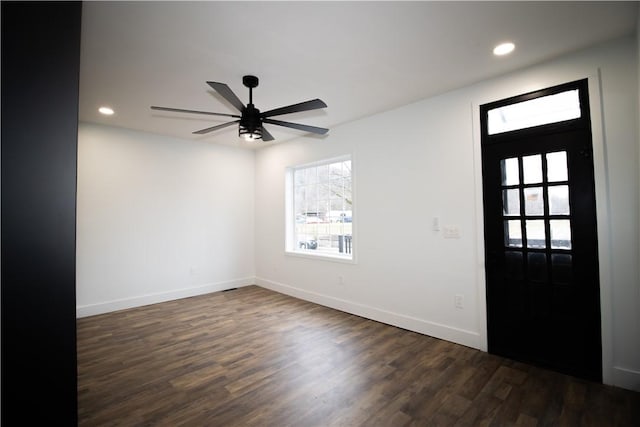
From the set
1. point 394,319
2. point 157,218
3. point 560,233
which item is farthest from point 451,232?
point 157,218

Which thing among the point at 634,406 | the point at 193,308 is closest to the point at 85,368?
the point at 193,308

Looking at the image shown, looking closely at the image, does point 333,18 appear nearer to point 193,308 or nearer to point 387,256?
point 387,256

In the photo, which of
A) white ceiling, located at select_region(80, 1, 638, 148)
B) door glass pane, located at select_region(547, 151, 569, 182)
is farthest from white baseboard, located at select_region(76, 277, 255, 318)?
door glass pane, located at select_region(547, 151, 569, 182)

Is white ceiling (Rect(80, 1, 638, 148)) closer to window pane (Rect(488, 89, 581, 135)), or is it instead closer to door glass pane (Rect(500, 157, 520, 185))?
window pane (Rect(488, 89, 581, 135))

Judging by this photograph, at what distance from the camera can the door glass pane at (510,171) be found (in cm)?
274

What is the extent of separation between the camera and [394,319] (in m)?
3.57

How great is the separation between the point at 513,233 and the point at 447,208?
0.66m

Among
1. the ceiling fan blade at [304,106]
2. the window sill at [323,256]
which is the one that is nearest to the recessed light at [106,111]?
the ceiling fan blade at [304,106]

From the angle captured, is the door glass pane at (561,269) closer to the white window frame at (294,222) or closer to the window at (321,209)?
the white window frame at (294,222)

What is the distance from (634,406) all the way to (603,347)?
1.33ft

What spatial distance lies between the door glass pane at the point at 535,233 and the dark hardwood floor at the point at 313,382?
1100 mm

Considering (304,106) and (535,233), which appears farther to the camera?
(535,233)

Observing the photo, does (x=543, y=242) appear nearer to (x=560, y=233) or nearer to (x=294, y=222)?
(x=560, y=233)

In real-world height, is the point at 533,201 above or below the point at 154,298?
above
